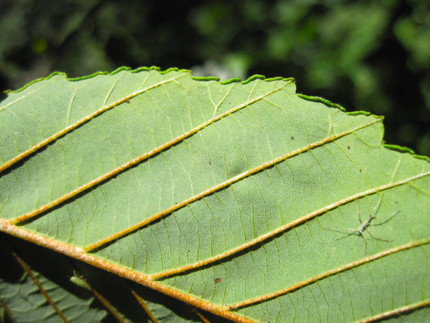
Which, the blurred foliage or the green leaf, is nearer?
the green leaf

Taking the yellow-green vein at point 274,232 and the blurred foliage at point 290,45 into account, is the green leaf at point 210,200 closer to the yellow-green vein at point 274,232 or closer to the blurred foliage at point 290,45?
the yellow-green vein at point 274,232

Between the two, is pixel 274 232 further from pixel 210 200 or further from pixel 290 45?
pixel 290 45

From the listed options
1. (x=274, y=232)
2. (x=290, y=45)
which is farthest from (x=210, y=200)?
(x=290, y=45)

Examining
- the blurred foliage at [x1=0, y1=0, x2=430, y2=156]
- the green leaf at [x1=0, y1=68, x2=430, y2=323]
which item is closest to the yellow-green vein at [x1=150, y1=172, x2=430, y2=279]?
the green leaf at [x1=0, y1=68, x2=430, y2=323]

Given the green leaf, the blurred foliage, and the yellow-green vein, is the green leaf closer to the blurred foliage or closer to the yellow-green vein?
the yellow-green vein

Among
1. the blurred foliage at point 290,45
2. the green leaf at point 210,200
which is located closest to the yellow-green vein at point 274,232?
the green leaf at point 210,200

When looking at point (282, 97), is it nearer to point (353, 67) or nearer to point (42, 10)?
point (353, 67)

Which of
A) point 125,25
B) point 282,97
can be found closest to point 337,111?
point 282,97
